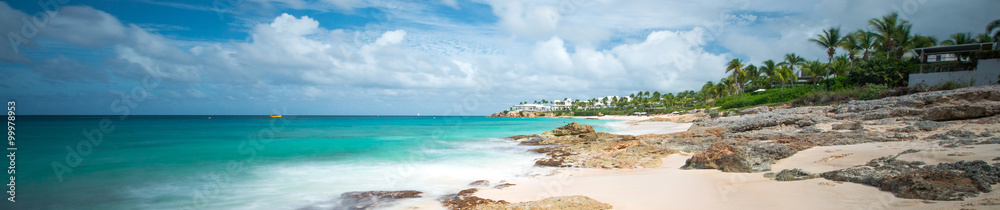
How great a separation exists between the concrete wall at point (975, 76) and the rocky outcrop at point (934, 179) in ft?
86.0

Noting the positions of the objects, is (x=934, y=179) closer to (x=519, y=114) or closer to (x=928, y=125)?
(x=928, y=125)

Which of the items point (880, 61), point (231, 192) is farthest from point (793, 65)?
point (231, 192)

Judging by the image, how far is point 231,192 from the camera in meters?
8.72

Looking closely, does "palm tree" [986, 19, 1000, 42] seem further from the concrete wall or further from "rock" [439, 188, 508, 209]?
"rock" [439, 188, 508, 209]

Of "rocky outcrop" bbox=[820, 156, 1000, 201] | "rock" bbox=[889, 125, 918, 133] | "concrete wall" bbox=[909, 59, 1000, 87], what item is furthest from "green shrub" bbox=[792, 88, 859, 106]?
"rocky outcrop" bbox=[820, 156, 1000, 201]

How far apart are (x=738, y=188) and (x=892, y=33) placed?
40453mm

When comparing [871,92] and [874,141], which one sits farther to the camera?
[871,92]

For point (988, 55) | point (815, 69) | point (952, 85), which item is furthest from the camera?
point (815, 69)

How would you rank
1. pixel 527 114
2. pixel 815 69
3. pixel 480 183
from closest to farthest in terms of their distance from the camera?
1. pixel 480 183
2. pixel 815 69
3. pixel 527 114

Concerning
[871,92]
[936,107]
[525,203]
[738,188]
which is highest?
[871,92]

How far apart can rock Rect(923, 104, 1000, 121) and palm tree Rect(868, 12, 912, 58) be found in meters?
27.7

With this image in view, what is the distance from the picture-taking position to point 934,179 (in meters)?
4.72

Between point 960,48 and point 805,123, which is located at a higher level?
point 960,48

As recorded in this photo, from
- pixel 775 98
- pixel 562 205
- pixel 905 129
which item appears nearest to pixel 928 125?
pixel 905 129
